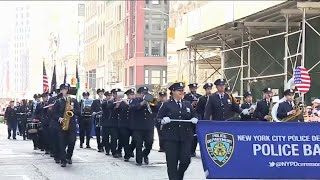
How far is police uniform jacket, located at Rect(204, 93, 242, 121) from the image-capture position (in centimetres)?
1574

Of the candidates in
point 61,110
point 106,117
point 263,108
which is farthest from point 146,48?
point 61,110

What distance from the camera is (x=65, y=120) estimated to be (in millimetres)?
16547

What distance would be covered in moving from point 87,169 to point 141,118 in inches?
77.9

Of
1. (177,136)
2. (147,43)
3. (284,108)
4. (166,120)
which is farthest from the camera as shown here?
(147,43)

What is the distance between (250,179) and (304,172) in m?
0.87

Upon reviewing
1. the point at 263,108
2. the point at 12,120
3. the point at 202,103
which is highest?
the point at 202,103

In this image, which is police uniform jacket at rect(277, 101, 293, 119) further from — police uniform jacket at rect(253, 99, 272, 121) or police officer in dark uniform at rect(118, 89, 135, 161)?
police officer in dark uniform at rect(118, 89, 135, 161)

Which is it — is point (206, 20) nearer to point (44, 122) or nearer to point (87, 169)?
Result: point (44, 122)

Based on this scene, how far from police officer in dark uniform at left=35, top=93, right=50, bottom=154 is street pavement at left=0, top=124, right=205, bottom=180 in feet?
2.44

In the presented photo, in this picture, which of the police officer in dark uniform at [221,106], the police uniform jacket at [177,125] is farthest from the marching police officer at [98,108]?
the police uniform jacket at [177,125]


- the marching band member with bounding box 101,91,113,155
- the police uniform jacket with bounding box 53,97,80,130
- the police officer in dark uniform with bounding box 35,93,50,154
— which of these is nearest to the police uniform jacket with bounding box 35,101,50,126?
the police officer in dark uniform with bounding box 35,93,50,154

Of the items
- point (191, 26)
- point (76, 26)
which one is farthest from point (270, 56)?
point (76, 26)

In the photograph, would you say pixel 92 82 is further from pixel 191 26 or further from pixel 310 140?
pixel 310 140

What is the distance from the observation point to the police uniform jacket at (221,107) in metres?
15.7
